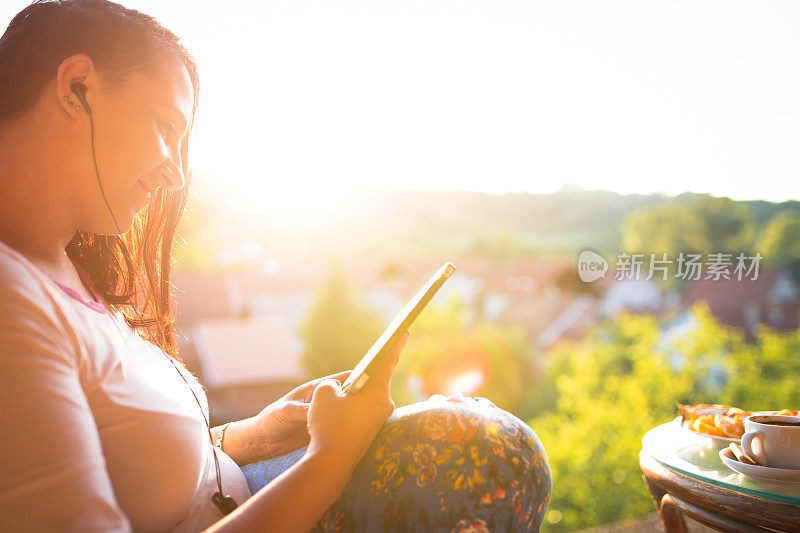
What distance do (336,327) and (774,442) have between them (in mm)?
19458

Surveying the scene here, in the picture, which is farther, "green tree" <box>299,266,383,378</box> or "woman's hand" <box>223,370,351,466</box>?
"green tree" <box>299,266,383,378</box>

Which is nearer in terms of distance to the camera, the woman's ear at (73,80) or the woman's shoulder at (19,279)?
the woman's shoulder at (19,279)

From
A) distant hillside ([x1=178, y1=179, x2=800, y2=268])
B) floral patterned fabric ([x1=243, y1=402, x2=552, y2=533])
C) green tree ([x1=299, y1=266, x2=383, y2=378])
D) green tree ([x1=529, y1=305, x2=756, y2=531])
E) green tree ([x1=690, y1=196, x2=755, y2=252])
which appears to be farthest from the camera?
green tree ([x1=690, y1=196, x2=755, y2=252])

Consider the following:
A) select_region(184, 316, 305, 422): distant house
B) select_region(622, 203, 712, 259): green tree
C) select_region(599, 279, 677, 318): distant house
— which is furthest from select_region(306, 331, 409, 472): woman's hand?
select_region(622, 203, 712, 259): green tree

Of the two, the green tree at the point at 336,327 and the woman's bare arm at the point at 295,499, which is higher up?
the woman's bare arm at the point at 295,499

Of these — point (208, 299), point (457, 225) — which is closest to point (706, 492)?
point (208, 299)

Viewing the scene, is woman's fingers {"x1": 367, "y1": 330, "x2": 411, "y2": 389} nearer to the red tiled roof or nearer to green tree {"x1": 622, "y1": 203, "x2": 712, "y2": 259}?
the red tiled roof

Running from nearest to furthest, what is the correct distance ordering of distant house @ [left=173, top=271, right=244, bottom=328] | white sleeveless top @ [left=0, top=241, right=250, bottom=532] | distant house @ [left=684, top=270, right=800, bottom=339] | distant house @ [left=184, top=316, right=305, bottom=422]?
white sleeveless top @ [left=0, top=241, right=250, bottom=532] → distant house @ [left=184, top=316, right=305, bottom=422] → distant house @ [left=173, top=271, right=244, bottom=328] → distant house @ [left=684, top=270, right=800, bottom=339]

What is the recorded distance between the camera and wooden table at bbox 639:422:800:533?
896mm

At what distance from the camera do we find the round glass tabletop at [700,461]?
926 mm

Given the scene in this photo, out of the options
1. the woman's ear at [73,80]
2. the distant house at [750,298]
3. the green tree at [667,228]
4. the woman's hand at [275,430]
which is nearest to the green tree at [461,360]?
the distant house at [750,298]

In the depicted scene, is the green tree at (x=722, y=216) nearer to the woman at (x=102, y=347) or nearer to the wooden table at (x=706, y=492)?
the wooden table at (x=706, y=492)

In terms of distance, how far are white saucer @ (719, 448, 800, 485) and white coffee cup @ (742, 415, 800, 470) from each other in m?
0.02

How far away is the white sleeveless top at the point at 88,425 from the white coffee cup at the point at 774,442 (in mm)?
854
